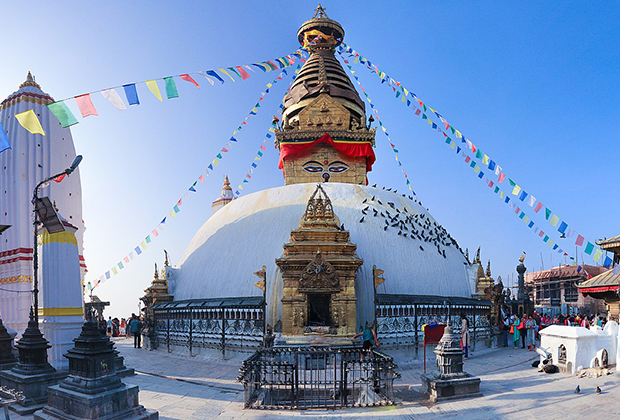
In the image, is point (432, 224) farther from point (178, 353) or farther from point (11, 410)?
point (11, 410)

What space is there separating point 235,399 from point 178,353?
790cm

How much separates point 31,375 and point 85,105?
5.94m

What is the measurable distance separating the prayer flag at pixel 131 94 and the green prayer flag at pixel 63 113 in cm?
142

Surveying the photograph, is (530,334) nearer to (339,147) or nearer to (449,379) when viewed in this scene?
(449,379)

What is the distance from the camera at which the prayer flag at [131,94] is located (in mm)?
10406

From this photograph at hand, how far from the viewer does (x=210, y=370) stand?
12.3 m

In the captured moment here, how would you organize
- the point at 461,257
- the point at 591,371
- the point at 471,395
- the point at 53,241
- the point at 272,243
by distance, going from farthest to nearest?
1. the point at 461,257
2. the point at 272,243
3. the point at 53,241
4. the point at 591,371
5. the point at 471,395

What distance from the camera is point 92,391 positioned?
20.0 ft

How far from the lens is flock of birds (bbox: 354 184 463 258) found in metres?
16.5

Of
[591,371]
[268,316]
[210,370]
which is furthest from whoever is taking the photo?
[268,316]

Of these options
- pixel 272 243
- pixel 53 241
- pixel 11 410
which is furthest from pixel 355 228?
pixel 11 410

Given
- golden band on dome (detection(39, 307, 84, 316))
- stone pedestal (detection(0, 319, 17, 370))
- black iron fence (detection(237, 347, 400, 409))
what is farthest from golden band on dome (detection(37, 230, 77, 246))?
black iron fence (detection(237, 347, 400, 409))

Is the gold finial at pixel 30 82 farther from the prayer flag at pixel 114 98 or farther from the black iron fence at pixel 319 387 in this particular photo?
the black iron fence at pixel 319 387

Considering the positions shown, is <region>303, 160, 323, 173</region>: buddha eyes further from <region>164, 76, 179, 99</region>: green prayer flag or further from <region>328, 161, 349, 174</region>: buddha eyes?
<region>164, 76, 179, 99</region>: green prayer flag
